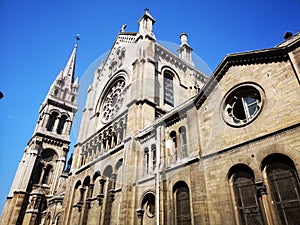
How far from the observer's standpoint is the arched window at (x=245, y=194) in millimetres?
8117

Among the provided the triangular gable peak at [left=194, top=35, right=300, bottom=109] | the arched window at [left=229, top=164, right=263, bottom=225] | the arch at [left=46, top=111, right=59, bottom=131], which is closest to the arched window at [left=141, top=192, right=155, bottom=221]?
the arched window at [left=229, top=164, right=263, bottom=225]

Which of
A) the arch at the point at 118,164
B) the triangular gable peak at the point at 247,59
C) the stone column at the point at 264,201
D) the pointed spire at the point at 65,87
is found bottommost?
the stone column at the point at 264,201

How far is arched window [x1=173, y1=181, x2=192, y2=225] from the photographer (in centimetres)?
1056

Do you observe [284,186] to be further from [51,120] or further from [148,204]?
[51,120]

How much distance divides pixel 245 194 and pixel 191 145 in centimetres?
351

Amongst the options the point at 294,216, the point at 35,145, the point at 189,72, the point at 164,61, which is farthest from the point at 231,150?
the point at 35,145

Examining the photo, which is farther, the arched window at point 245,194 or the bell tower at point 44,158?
the bell tower at point 44,158

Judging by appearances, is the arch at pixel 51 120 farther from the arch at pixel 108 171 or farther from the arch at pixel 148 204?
the arch at pixel 148 204

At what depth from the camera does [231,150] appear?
9.38 metres

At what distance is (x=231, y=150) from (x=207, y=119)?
7.65 ft

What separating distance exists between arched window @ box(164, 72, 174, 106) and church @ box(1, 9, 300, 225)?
0.15m

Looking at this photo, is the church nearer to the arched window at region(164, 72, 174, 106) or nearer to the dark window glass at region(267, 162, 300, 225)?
the dark window glass at region(267, 162, 300, 225)

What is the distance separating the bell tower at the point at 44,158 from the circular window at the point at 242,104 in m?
35.7

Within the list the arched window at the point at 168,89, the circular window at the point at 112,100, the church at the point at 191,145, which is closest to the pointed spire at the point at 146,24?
the church at the point at 191,145
